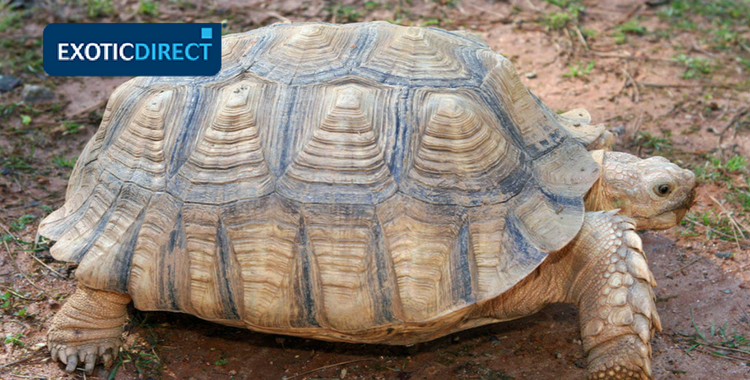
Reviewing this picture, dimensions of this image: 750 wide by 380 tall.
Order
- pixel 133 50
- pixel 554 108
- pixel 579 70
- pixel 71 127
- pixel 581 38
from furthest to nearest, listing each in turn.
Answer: pixel 581 38 < pixel 579 70 < pixel 554 108 < pixel 71 127 < pixel 133 50

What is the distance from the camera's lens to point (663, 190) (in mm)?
3730

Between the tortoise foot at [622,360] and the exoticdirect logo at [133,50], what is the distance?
8.35ft

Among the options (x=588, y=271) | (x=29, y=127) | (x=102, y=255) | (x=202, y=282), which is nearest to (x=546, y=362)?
(x=588, y=271)

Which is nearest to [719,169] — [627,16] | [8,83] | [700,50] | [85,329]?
[700,50]

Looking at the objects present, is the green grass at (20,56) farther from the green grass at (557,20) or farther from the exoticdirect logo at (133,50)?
the green grass at (557,20)

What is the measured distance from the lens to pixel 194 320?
4.06 meters

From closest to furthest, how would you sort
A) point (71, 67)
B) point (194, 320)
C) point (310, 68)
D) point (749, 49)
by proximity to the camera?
point (310, 68) → point (194, 320) → point (71, 67) → point (749, 49)

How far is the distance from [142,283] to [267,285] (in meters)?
0.67

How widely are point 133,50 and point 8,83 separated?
2.20 meters

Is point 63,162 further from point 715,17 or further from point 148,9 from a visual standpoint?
point 715,17

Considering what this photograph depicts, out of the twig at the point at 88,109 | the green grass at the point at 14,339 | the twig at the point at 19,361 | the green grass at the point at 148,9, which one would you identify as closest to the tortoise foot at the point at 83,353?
the twig at the point at 19,361

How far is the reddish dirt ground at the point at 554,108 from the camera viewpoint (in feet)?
12.2

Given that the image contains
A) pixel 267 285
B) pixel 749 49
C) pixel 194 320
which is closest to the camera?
pixel 267 285

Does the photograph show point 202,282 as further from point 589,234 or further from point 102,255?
point 589,234
